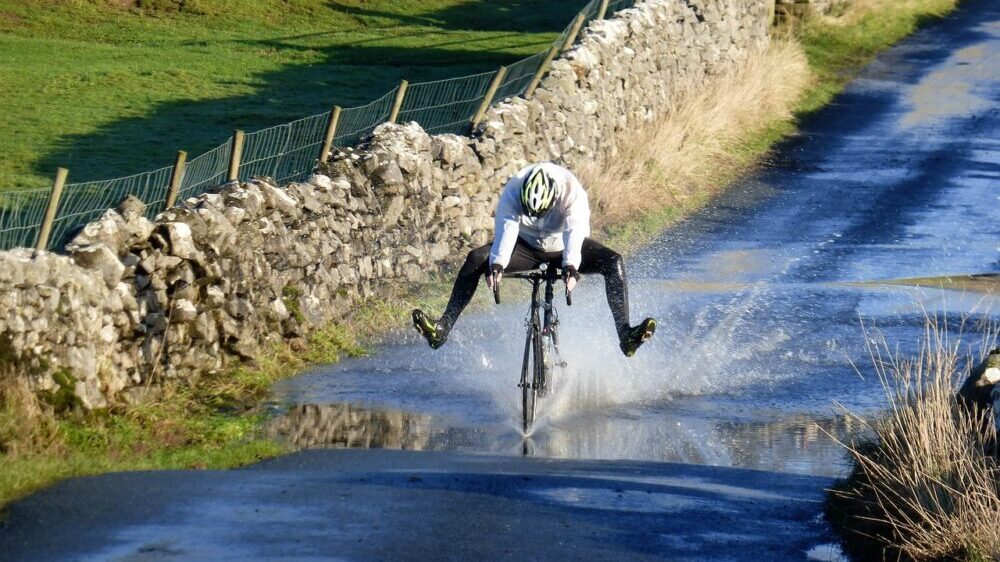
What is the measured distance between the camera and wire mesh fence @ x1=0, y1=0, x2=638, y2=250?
1611cm

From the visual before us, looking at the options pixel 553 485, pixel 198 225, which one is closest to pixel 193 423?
pixel 198 225

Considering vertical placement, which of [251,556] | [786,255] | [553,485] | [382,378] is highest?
[786,255]

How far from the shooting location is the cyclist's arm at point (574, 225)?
37.6 feet

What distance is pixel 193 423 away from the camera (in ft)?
38.3

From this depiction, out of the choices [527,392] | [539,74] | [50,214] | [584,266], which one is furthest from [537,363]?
[539,74]

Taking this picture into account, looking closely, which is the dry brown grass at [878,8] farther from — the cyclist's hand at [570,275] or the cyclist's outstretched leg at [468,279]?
the cyclist's hand at [570,275]

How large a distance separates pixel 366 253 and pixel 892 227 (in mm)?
8894

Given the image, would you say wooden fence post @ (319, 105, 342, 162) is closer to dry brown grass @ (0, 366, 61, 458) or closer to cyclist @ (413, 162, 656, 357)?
cyclist @ (413, 162, 656, 357)

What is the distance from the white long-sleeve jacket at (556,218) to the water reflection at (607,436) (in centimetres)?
140

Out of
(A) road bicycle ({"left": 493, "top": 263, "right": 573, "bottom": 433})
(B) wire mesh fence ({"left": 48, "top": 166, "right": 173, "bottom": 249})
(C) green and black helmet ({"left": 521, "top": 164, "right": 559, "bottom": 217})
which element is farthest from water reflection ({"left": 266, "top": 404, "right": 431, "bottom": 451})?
(B) wire mesh fence ({"left": 48, "top": 166, "right": 173, "bottom": 249})

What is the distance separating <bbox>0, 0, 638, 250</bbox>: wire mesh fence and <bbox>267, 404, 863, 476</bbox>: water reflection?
3.14m

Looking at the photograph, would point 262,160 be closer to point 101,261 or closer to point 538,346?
point 101,261

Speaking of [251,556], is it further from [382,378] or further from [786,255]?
[786,255]

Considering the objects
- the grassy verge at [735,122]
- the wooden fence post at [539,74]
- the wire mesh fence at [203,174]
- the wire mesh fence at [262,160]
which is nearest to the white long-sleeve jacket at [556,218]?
the wire mesh fence at [262,160]
